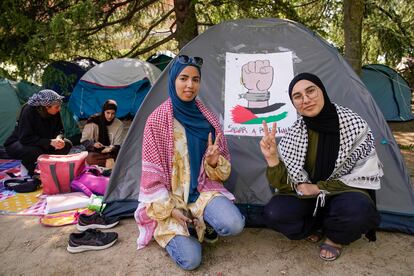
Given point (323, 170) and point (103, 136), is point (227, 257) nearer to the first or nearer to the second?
point (323, 170)

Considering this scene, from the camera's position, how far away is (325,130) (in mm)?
2283

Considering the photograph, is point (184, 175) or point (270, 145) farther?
point (184, 175)

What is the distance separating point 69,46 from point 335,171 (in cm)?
405

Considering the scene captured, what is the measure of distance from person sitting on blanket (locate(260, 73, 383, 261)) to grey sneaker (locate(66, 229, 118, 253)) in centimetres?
122

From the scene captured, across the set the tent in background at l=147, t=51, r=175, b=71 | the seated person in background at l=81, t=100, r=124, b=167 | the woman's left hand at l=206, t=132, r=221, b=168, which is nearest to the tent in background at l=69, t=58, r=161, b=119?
the tent in background at l=147, t=51, r=175, b=71

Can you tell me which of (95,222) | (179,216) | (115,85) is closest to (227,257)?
(179,216)

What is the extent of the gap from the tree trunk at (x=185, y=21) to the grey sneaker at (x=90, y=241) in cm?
367

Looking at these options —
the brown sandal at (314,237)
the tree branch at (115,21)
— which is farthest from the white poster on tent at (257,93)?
the tree branch at (115,21)

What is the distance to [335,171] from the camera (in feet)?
7.59

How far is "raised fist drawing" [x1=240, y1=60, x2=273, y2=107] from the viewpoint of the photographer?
3067 mm

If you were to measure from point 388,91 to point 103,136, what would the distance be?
20.6 feet

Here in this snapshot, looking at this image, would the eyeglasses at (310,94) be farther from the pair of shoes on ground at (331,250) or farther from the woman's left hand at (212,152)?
the pair of shoes on ground at (331,250)

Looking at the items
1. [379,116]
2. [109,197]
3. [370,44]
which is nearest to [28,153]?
[109,197]

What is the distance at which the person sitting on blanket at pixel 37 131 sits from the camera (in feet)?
13.0
